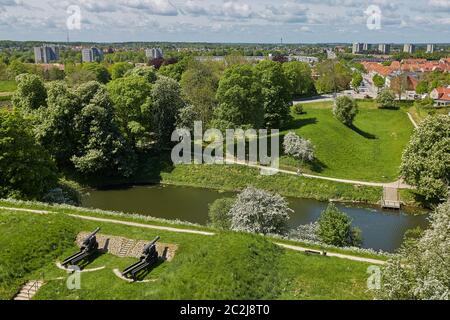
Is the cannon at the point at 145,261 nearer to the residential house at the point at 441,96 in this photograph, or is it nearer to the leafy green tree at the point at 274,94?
the leafy green tree at the point at 274,94

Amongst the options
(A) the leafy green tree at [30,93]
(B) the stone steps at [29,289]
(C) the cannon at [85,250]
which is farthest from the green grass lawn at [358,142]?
(B) the stone steps at [29,289]

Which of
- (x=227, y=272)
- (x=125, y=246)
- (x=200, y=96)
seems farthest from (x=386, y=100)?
(x=227, y=272)

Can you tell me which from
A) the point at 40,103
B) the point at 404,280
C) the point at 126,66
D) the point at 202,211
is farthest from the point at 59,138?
the point at 126,66

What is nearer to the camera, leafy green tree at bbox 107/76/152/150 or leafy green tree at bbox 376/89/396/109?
leafy green tree at bbox 107/76/152/150

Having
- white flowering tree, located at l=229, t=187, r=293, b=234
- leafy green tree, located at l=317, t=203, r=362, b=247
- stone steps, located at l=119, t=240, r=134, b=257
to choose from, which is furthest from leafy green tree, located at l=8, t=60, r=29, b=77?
leafy green tree, located at l=317, t=203, r=362, b=247

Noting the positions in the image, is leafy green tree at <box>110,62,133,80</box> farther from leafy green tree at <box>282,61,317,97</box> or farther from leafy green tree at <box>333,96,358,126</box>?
leafy green tree at <box>333,96,358,126</box>

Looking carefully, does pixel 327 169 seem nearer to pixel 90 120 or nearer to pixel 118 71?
pixel 90 120
